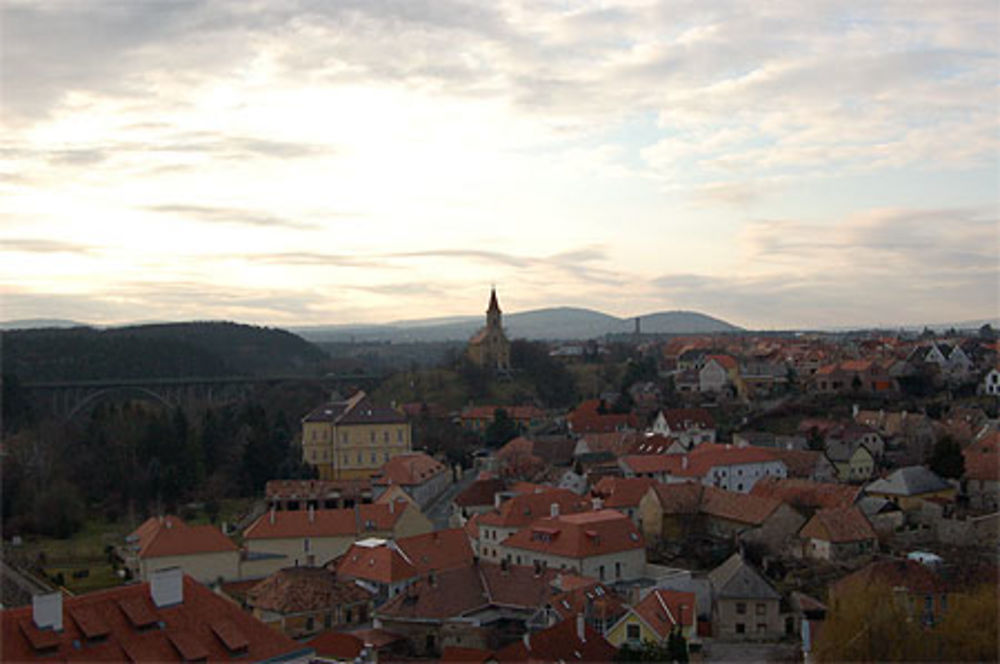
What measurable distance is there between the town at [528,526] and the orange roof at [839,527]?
0.11 meters

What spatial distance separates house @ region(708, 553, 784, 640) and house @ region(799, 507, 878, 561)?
6422 mm

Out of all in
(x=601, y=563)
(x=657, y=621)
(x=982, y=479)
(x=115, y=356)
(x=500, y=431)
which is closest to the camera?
(x=657, y=621)

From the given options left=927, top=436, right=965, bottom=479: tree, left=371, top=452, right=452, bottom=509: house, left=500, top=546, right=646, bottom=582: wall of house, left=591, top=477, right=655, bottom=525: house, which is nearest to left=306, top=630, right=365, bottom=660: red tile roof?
left=500, top=546, right=646, bottom=582: wall of house

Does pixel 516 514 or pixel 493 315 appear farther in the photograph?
pixel 493 315

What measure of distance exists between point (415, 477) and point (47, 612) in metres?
35.2

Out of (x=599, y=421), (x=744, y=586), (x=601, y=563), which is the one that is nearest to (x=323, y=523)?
(x=601, y=563)

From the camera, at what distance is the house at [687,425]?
199ft

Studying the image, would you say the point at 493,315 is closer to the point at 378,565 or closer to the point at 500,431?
the point at 500,431

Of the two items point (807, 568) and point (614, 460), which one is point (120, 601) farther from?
point (614, 460)

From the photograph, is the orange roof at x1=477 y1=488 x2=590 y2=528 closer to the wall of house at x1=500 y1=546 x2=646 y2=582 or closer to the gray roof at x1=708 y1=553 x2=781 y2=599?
the wall of house at x1=500 y1=546 x2=646 y2=582

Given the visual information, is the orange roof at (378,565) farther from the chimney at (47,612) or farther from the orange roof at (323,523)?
the chimney at (47,612)

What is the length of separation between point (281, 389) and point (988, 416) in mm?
60336

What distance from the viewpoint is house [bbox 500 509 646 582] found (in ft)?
113

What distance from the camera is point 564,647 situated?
949 inches
